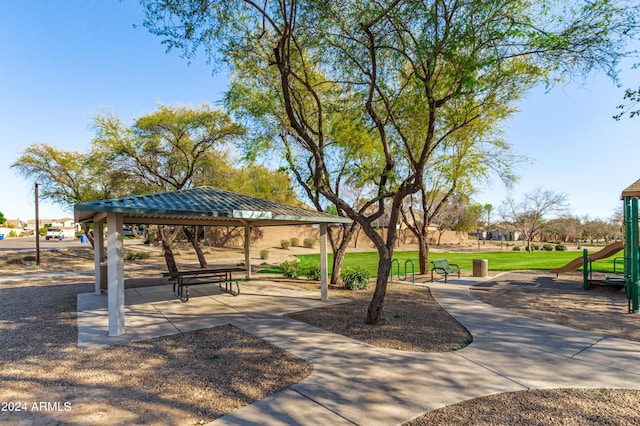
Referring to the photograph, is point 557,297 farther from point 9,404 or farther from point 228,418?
point 9,404

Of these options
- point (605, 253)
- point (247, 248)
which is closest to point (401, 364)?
point (247, 248)

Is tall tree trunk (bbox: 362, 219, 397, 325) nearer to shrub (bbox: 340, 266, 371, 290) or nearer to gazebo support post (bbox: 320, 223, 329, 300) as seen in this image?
gazebo support post (bbox: 320, 223, 329, 300)

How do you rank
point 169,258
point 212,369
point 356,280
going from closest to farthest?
1. point 212,369
2. point 356,280
3. point 169,258

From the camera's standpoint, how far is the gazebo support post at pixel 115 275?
678cm

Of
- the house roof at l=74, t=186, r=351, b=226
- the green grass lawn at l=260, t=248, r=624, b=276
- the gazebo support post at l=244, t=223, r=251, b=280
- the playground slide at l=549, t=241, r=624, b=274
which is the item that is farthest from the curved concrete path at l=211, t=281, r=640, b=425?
the green grass lawn at l=260, t=248, r=624, b=276

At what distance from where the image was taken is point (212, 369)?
Answer: 4965 millimetres

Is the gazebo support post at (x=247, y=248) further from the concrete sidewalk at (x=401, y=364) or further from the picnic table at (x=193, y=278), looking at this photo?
the concrete sidewalk at (x=401, y=364)

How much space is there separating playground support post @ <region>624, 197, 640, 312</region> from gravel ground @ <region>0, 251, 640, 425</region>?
54cm

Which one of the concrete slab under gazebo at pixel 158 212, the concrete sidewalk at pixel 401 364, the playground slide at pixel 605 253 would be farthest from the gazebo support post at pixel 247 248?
the playground slide at pixel 605 253

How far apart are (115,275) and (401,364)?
5742 mm

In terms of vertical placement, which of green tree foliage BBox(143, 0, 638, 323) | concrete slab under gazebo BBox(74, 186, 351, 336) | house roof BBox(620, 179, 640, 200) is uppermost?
green tree foliage BBox(143, 0, 638, 323)

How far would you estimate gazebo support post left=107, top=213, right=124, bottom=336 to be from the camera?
6.78m

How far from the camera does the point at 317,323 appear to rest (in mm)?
7531

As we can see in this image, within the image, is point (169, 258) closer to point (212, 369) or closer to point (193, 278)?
point (193, 278)
